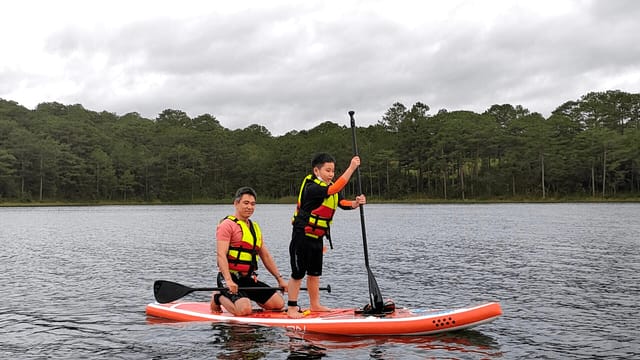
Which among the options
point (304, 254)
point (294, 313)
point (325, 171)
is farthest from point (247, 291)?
point (325, 171)

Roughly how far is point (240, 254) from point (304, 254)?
3.75 feet

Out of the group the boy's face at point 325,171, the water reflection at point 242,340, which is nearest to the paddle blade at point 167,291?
the water reflection at point 242,340

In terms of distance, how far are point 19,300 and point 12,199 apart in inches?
4373

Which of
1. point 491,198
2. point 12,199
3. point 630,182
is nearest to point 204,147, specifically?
point 12,199

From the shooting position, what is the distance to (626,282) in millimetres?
16219

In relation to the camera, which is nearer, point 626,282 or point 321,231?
point 321,231

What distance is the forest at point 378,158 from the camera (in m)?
97.6

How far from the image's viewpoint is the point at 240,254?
10.1m

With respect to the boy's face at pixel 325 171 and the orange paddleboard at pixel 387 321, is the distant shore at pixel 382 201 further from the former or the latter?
the boy's face at pixel 325 171

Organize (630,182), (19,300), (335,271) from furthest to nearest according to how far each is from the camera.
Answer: (630,182) < (335,271) < (19,300)

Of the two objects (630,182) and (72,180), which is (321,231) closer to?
(630,182)

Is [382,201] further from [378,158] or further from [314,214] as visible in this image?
[314,214]

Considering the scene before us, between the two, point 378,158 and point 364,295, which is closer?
point 364,295

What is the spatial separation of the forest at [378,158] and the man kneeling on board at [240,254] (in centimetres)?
9157
